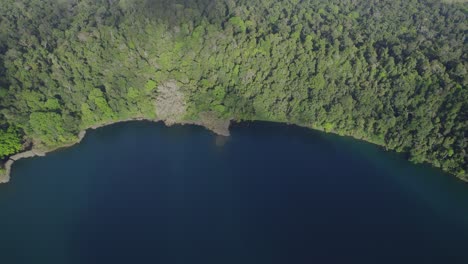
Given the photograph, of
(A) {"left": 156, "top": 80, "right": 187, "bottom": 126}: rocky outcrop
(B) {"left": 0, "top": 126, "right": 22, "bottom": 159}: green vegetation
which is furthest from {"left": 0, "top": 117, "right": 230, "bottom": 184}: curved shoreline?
(B) {"left": 0, "top": 126, "right": 22, "bottom": 159}: green vegetation

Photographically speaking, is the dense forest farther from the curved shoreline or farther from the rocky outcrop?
the curved shoreline

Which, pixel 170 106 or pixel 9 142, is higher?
pixel 170 106

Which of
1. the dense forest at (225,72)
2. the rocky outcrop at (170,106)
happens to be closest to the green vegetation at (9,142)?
the dense forest at (225,72)

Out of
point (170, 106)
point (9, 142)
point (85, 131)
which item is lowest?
point (9, 142)

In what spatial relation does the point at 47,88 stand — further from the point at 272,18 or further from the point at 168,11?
the point at 272,18

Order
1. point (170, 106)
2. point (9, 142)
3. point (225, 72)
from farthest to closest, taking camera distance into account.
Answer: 1. point (225, 72)
2. point (170, 106)
3. point (9, 142)

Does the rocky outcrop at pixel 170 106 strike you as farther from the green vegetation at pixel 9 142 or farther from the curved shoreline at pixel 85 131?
the green vegetation at pixel 9 142

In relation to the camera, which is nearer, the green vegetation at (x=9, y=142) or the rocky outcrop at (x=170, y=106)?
the green vegetation at (x=9, y=142)

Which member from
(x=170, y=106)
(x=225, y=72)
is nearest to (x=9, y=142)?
(x=170, y=106)

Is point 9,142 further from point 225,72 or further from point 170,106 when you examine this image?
point 225,72
